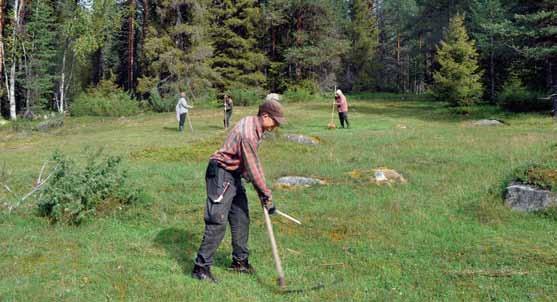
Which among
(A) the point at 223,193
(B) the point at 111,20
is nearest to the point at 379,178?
(A) the point at 223,193

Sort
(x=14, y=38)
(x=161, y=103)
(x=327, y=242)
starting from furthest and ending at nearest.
A: (x=161, y=103)
(x=14, y=38)
(x=327, y=242)

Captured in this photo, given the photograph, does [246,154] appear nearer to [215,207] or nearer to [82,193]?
[215,207]

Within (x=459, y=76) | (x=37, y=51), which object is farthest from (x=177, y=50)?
(x=459, y=76)

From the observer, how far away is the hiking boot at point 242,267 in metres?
5.39

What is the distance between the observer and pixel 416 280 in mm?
5043

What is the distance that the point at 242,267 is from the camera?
5410 millimetres

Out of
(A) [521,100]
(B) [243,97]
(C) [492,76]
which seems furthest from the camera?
(B) [243,97]

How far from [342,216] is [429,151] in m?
5.82

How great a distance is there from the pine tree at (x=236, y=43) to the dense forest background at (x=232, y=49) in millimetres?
92

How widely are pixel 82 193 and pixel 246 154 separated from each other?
137 inches

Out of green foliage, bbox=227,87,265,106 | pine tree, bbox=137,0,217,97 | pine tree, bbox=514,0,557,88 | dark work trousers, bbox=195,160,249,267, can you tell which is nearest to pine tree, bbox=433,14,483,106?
pine tree, bbox=514,0,557,88

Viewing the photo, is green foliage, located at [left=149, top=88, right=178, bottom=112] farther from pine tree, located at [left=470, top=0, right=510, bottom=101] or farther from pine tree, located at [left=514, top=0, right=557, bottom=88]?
pine tree, located at [left=514, top=0, right=557, bottom=88]

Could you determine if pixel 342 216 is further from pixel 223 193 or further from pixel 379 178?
pixel 223 193

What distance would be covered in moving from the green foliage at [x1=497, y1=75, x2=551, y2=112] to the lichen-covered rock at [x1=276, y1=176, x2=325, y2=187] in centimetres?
1741
